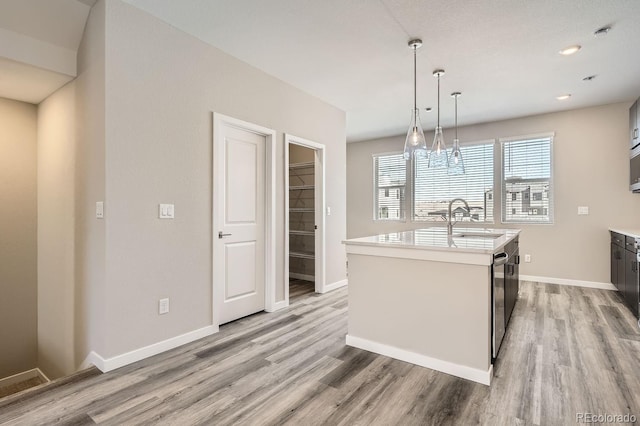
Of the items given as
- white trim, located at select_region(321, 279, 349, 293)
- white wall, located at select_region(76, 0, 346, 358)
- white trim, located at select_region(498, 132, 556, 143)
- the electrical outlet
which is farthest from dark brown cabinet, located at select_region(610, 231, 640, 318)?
the electrical outlet

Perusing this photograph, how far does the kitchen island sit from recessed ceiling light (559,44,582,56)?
2.06 m

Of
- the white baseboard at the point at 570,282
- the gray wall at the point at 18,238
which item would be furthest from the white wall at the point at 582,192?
the gray wall at the point at 18,238

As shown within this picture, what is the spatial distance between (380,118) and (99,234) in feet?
14.4

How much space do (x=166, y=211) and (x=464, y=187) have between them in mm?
5076

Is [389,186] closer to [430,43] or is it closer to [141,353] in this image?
[430,43]

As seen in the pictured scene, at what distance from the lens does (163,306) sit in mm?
2717

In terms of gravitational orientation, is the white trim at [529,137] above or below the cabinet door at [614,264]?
above

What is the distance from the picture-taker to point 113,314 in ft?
7.93

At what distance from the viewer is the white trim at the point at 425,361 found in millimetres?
2214

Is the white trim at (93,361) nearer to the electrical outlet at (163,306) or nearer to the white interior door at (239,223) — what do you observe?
the electrical outlet at (163,306)

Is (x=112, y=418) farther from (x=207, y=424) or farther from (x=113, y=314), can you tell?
(x=113, y=314)

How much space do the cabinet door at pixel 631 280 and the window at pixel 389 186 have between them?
3.45 m

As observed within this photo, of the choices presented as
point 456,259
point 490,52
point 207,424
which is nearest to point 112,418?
point 207,424

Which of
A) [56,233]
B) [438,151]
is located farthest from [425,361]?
[56,233]
